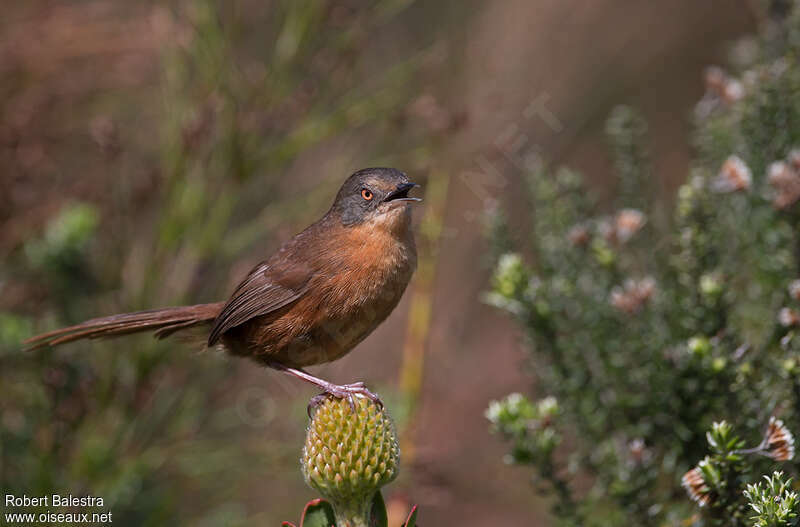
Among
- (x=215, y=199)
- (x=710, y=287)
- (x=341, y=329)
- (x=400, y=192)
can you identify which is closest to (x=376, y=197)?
(x=400, y=192)

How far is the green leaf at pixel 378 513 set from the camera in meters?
1.88

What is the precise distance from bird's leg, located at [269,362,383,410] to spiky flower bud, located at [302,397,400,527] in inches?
2.5

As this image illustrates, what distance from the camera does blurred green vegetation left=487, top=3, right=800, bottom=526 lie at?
7.40 ft

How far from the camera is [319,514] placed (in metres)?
1.84

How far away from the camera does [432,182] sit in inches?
154

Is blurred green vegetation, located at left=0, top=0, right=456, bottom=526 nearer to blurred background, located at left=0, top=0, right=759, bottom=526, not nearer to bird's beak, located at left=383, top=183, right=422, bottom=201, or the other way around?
blurred background, located at left=0, top=0, right=759, bottom=526

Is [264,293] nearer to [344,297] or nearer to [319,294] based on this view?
[319,294]

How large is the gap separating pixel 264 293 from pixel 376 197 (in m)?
0.56

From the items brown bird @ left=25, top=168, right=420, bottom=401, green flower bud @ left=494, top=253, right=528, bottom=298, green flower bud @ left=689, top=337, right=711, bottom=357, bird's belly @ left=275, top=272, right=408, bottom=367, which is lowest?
green flower bud @ left=689, top=337, right=711, bottom=357

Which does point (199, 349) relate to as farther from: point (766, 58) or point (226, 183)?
point (766, 58)

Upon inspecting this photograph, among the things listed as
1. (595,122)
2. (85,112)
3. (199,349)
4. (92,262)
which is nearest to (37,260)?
(92,262)

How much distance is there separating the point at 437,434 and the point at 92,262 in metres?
2.02

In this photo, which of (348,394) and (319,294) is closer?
(348,394)

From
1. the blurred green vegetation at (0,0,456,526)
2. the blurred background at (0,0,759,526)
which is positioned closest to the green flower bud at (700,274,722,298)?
the blurred background at (0,0,759,526)
